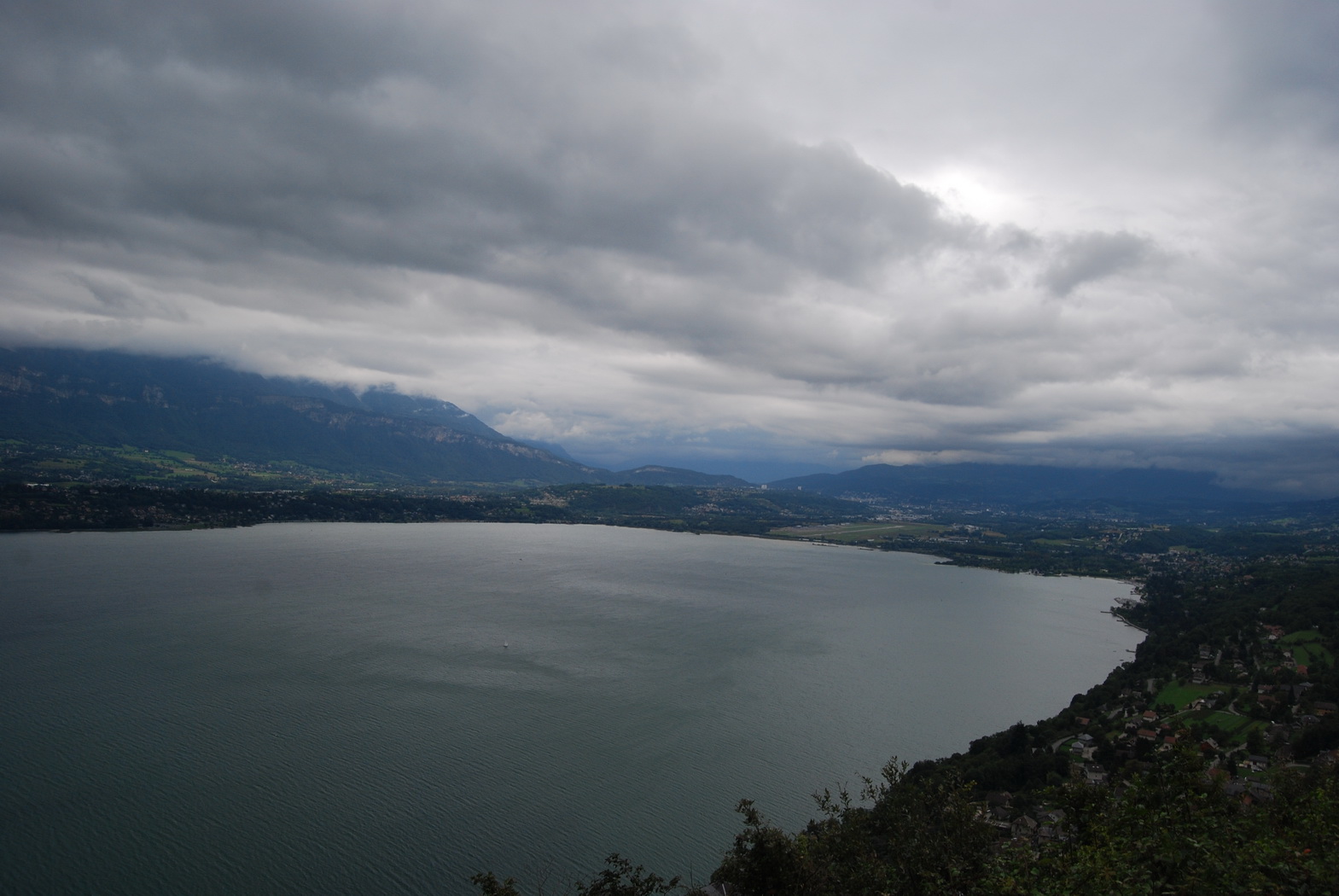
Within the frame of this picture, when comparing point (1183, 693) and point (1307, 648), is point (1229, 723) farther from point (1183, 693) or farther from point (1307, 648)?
point (1307, 648)

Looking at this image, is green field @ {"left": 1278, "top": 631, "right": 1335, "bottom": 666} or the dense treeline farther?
the dense treeline

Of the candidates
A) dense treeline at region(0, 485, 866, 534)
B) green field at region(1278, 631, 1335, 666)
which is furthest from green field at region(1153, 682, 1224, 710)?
dense treeline at region(0, 485, 866, 534)

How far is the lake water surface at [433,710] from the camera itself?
62.5 ft

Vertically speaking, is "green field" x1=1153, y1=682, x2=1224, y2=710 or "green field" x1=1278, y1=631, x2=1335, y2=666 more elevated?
"green field" x1=1278, y1=631, x2=1335, y2=666

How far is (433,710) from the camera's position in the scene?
96.1 feet

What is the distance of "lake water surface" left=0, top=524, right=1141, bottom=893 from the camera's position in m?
19.1

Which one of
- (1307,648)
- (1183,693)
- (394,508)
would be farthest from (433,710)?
(394,508)

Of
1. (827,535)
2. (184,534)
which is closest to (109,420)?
(184,534)

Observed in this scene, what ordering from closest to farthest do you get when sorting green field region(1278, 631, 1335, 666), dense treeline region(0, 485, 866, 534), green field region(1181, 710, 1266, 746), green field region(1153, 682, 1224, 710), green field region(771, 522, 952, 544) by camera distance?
1. green field region(1181, 710, 1266, 746)
2. green field region(1153, 682, 1224, 710)
3. green field region(1278, 631, 1335, 666)
4. dense treeline region(0, 485, 866, 534)
5. green field region(771, 522, 952, 544)

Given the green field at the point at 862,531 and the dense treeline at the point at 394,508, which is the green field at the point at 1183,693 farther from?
the dense treeline at the point at 394,508

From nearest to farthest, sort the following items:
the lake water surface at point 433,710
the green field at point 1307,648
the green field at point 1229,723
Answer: the lake water surface at point 433,710, the green field at point 1229,723, the green field at point 1307,648

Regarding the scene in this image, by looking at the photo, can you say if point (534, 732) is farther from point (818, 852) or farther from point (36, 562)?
point (36, 562)

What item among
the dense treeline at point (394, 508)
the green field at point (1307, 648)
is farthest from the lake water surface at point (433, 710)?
the dense treeline at point (394, 508)

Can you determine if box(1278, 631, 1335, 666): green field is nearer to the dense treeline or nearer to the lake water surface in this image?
the lake water surface
